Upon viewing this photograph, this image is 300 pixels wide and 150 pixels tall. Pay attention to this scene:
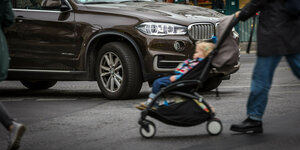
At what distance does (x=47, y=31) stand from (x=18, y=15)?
0.64 metres

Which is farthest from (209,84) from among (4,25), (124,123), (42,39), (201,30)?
(4,25)

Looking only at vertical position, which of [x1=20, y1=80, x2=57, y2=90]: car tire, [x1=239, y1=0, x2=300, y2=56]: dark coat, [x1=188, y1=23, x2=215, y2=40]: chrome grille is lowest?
[x1=20, y1=80, x2=57, y2=90]: car tire

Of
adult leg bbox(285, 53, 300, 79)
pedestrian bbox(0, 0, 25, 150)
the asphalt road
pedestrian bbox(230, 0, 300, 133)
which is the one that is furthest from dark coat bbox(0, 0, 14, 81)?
adult leg bbox(285, 53, 300, 79)

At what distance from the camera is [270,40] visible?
5684mm

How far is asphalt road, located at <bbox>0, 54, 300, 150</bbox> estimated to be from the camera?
564 centimetres

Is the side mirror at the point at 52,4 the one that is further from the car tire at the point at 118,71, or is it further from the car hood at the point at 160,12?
the car tire at the point at 118,71

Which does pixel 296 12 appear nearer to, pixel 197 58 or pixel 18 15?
pixel 197 58

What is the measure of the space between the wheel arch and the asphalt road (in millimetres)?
499

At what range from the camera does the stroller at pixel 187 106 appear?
19.3 ft

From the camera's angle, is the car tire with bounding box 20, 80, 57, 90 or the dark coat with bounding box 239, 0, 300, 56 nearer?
the dark coat with bounding box 239, 0, 300, 56

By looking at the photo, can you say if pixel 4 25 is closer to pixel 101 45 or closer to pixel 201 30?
pixel 101 45

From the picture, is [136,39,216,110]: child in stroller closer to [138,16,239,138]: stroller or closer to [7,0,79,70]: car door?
[138,16,239,138]: stroller

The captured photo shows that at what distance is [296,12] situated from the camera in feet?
18.2

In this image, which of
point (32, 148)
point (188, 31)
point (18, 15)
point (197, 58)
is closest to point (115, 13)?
point (188, 31)
